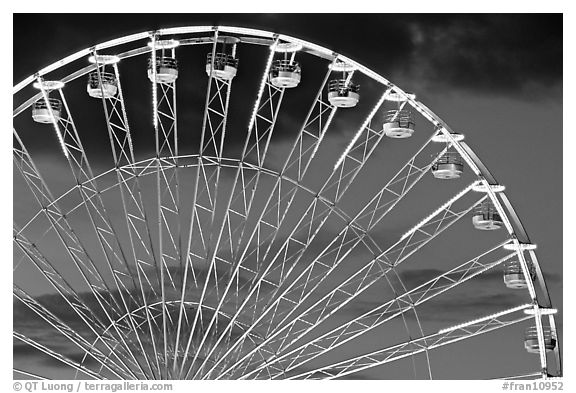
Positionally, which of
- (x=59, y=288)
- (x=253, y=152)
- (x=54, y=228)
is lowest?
(x=59, y=288)

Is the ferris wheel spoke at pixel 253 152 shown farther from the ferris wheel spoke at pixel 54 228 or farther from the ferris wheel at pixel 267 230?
the ferris wheel spoke at pixel 54 228

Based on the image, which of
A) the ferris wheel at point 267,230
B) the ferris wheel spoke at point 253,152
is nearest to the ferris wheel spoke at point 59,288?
the ferris wheel at point 267,230

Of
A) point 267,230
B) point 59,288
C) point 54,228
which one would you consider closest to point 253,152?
point 267,230

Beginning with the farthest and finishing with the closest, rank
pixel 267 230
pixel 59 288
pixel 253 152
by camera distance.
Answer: pixel 267 230
pixel 253 152
pixel 59 288

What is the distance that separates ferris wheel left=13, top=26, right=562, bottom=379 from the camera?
137 ft

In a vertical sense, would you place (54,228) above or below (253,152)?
below

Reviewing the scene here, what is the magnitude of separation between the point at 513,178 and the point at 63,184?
19.9 meters

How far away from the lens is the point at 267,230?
184 ft

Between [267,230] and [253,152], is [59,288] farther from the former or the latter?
[267,230]

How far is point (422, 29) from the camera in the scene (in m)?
49.3

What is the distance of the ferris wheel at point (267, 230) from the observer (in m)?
41.8

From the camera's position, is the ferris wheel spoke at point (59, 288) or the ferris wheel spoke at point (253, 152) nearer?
the ferris wheel spoke at point (59, 288)

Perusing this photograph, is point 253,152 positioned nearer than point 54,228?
No
